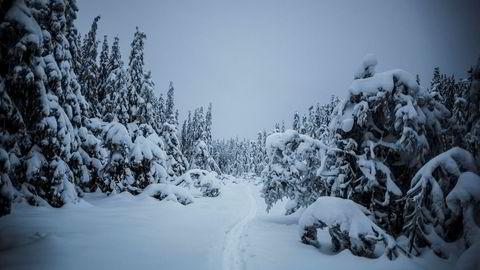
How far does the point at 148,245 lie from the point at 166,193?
35.3 feet

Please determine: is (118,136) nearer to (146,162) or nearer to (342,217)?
(146,162)

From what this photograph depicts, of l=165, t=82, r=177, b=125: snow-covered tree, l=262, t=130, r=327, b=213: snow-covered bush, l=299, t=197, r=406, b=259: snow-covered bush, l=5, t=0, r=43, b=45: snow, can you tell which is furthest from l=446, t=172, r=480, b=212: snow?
l=165, t=82, r=177, b=125: snow-covered tree

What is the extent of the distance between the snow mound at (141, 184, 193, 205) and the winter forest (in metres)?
0.37

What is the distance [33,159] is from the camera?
1228 cm

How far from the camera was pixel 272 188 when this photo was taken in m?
16.6

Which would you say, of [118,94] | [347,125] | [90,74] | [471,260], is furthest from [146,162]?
[471,260]

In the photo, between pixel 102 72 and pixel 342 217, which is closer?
pixel 342 217

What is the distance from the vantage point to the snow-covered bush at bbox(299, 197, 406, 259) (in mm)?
9070

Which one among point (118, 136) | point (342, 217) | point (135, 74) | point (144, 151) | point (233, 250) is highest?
point (135, 74)

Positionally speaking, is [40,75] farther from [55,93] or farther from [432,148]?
[432,148]

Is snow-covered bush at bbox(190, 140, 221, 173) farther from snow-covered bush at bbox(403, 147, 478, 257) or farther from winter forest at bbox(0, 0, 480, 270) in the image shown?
snow-covered bush at bbox(403, 147, 478, 257)

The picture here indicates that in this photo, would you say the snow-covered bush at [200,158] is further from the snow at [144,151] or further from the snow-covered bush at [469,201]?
the snow-covered bush at [469,201]

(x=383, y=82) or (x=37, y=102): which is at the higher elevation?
(x=383, y=82)

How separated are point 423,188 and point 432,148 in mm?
4973
